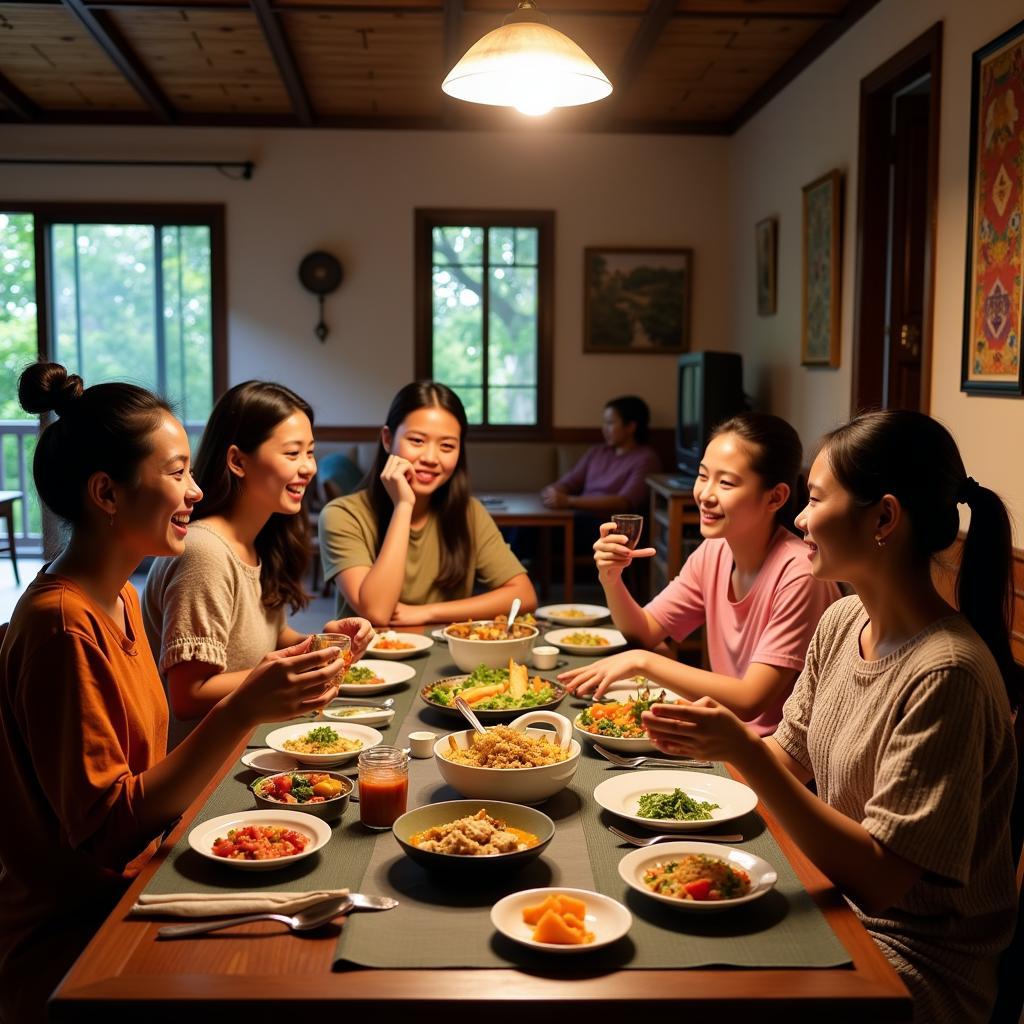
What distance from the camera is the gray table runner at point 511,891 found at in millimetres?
1153

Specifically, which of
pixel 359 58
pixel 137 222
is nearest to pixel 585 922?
pixel 359 58

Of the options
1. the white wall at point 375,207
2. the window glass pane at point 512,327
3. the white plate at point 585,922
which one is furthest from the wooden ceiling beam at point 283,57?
the white plate at point 585,922

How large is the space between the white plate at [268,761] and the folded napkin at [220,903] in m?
0.44

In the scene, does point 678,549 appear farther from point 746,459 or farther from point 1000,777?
point 1000,777

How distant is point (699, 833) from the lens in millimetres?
1481

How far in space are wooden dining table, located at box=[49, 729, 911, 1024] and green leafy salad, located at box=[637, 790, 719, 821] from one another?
365mm

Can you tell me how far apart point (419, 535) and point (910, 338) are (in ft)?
7.86

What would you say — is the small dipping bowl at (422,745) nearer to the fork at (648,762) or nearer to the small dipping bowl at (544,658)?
the fork at (648,762)

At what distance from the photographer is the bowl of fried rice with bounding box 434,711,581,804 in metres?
1.52

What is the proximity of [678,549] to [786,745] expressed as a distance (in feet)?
11.7

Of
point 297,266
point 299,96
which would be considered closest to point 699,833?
point 299,96

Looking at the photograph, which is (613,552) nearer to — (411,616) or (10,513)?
(411,616)

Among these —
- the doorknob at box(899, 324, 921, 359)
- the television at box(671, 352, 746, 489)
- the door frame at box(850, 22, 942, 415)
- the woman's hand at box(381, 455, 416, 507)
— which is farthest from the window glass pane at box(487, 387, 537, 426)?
the woman's hand at box(381, 455, 416, 507)

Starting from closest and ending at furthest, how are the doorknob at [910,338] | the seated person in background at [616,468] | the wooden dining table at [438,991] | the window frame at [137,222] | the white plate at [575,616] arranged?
the wooden dining table at [438,991]
the white plate at [575,616]
the doorknob at [910,338]
the seated person in background at [616,468]
the window frame at [137,222]
